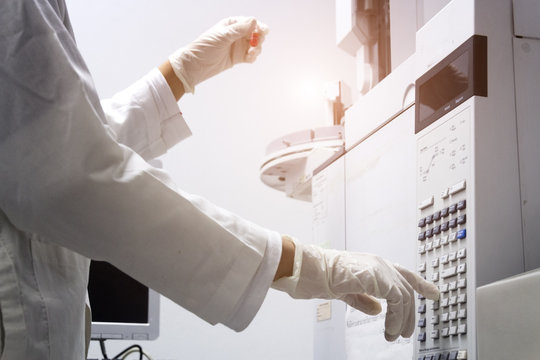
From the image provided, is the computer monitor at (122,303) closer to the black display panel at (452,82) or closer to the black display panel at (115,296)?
the black display panel at (115,296)

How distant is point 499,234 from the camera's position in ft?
2.78

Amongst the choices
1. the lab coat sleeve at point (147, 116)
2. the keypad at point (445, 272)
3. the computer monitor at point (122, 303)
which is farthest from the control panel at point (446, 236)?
the computer monitor at point (122, 303)

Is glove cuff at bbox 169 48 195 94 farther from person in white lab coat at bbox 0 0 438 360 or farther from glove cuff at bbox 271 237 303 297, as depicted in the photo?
glove cuff at bbox 271 237 303 297

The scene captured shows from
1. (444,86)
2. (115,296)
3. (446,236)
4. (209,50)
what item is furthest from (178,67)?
(446,236)

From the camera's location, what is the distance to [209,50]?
1.73 m

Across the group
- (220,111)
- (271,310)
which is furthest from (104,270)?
(220,111)

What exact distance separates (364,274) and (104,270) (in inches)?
49.9

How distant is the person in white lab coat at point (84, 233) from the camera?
821mm

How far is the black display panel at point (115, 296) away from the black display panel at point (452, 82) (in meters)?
1.26

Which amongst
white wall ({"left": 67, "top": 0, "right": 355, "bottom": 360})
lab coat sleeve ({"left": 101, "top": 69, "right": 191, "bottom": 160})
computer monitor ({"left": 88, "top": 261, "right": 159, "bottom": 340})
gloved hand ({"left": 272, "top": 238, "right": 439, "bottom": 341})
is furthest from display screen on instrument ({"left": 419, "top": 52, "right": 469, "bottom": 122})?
white wall ({"left": 67, "top": 0, "right": 355, "bottom": 360})

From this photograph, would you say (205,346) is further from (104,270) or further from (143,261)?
(143,261)

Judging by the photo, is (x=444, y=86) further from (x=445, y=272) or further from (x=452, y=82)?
(x=445, y=272)

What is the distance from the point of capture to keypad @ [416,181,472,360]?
0.85 metres

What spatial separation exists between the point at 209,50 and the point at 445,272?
1040mm
